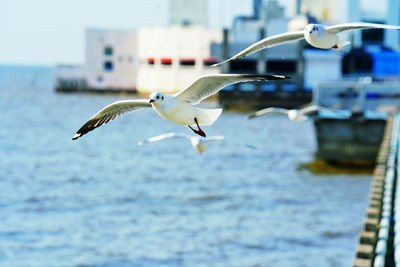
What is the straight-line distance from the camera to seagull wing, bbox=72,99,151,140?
291 inches

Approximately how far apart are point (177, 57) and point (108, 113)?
3307 inches

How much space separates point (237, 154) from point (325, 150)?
484 inches

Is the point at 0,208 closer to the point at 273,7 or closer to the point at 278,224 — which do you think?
the point at 278,224

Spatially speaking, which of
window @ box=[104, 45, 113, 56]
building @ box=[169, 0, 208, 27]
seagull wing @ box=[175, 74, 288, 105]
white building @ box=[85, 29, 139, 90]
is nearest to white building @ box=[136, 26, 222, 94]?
white building @ box=[85, 29, 139, 90]

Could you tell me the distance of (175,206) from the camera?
2486cm

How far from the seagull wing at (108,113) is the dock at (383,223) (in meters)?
2.76

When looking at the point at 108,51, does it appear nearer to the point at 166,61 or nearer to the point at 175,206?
the point at 166,61

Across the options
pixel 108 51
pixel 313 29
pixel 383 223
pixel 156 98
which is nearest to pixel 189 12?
pixel 108 51

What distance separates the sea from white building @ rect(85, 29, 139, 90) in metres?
58.0

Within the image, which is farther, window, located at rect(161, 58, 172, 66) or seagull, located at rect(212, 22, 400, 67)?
window, located at rect(161, 58, 172, 66)

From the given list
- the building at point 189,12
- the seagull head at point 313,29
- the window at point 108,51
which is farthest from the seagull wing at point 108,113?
the building at point 189,12

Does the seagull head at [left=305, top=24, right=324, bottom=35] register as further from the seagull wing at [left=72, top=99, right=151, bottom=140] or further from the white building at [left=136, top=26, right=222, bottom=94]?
the white building at [left=136, top=26, right=222, bottom=94]

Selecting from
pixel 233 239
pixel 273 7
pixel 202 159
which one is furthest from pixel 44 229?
pixel 273 7

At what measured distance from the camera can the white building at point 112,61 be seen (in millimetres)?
103312
